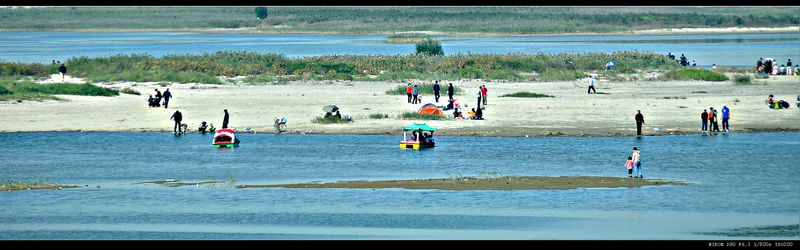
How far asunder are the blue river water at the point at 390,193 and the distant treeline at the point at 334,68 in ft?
88.5

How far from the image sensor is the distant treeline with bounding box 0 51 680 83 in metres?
66.6

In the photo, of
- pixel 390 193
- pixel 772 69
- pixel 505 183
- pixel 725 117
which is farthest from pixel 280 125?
pixel 772 69

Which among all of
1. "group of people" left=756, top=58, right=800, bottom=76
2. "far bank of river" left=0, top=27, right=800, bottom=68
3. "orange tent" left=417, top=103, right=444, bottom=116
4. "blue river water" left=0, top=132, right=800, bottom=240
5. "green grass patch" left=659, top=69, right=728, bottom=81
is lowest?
"blue river water" left=0, top=132, right=800, bottom=240

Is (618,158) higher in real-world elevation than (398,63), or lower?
lower

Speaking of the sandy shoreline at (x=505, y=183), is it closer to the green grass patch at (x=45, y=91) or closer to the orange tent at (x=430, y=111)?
the orange tent at (x=430, y=111)

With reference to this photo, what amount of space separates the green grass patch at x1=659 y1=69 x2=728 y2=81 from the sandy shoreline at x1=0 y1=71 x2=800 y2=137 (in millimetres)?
2402

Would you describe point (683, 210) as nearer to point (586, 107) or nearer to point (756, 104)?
point (586, 107)

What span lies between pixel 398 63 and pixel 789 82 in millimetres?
32351

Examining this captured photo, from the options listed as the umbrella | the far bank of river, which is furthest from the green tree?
the umbrella

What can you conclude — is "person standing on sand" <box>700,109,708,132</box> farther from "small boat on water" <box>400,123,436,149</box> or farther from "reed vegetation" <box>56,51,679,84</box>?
"reed vegetation" <box>56,51,679,84</box>

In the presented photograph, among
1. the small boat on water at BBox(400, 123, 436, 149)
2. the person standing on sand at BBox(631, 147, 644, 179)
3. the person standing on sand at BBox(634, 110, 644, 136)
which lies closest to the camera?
the person standing on sand at BBox(631, 147, 644, 179)

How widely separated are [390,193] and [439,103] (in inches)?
914
